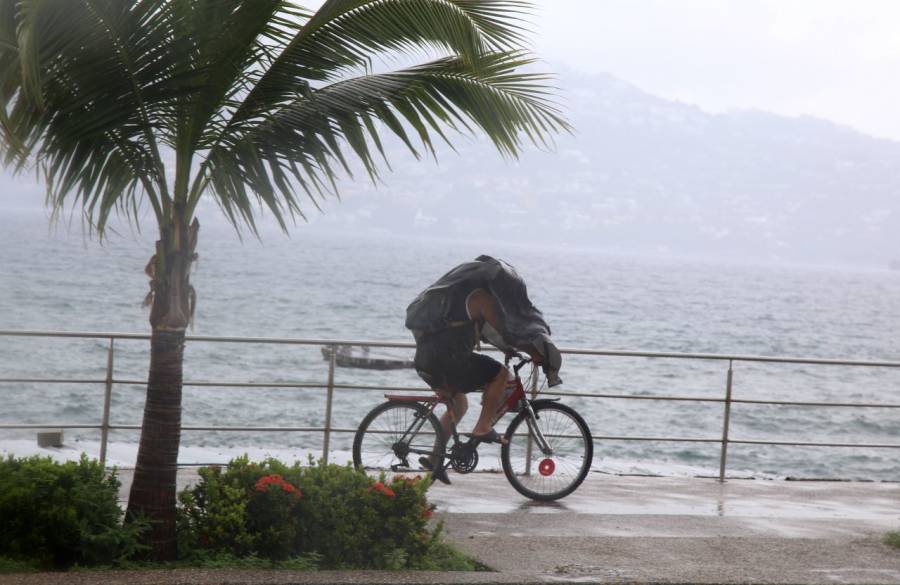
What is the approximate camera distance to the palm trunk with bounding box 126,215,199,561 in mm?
5309

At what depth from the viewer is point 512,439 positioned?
778cm

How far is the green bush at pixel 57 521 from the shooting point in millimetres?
5039

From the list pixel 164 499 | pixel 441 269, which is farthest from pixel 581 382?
pixel 441 269

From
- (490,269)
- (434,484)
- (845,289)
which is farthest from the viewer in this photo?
(845,289)

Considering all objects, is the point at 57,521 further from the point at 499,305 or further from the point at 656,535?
the point at 656,535

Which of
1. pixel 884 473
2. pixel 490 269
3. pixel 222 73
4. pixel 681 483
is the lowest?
pixel 884 473

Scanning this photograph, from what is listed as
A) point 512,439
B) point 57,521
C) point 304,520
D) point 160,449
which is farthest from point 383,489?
point 512,439

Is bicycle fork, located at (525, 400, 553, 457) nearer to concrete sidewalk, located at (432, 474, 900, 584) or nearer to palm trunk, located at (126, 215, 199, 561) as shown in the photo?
concrete sidewalk, located at (432, 474, 900, 584)

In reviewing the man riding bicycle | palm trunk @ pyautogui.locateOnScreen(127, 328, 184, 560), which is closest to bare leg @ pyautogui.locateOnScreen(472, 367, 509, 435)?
the man riding bicycle

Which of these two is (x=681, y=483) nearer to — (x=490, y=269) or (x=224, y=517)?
(x=490, y=269)

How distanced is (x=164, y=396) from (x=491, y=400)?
110 inches

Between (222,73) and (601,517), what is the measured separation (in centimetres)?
384

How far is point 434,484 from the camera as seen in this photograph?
8250 millimetres

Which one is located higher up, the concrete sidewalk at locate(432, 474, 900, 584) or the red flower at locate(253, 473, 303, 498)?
the red flower at locate(253, 473, 303, 498)
